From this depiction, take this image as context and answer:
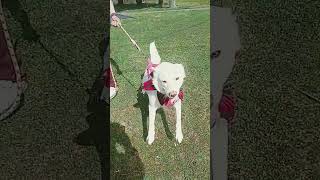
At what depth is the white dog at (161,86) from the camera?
1.45m

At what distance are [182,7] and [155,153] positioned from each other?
43 cm

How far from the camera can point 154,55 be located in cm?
146

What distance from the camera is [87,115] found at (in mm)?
1558

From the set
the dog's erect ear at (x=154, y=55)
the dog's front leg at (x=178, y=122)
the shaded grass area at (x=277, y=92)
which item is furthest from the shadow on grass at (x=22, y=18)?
the shaded grass area at (x=277, y=92)

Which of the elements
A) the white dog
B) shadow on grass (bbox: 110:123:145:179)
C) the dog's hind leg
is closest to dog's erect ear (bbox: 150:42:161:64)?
the white dog

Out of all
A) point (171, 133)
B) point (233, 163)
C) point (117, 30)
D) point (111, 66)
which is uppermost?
point (117, 30)

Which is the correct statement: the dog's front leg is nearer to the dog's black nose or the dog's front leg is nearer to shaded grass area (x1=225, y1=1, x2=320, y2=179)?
the dog's black nose

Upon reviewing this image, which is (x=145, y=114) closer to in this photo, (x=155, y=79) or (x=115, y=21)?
(x=155, y=79)

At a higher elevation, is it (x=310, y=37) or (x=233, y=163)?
(x=310, y=37)

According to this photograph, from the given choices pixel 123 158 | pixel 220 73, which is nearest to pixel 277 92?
pixel 220 73

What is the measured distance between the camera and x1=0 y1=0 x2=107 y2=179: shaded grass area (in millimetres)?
1533

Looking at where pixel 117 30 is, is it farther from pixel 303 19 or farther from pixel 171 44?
pixel 303 19

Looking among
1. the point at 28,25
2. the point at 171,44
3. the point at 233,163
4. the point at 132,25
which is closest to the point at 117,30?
the point at 132,25

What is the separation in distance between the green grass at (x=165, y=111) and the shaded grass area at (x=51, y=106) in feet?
0.35
